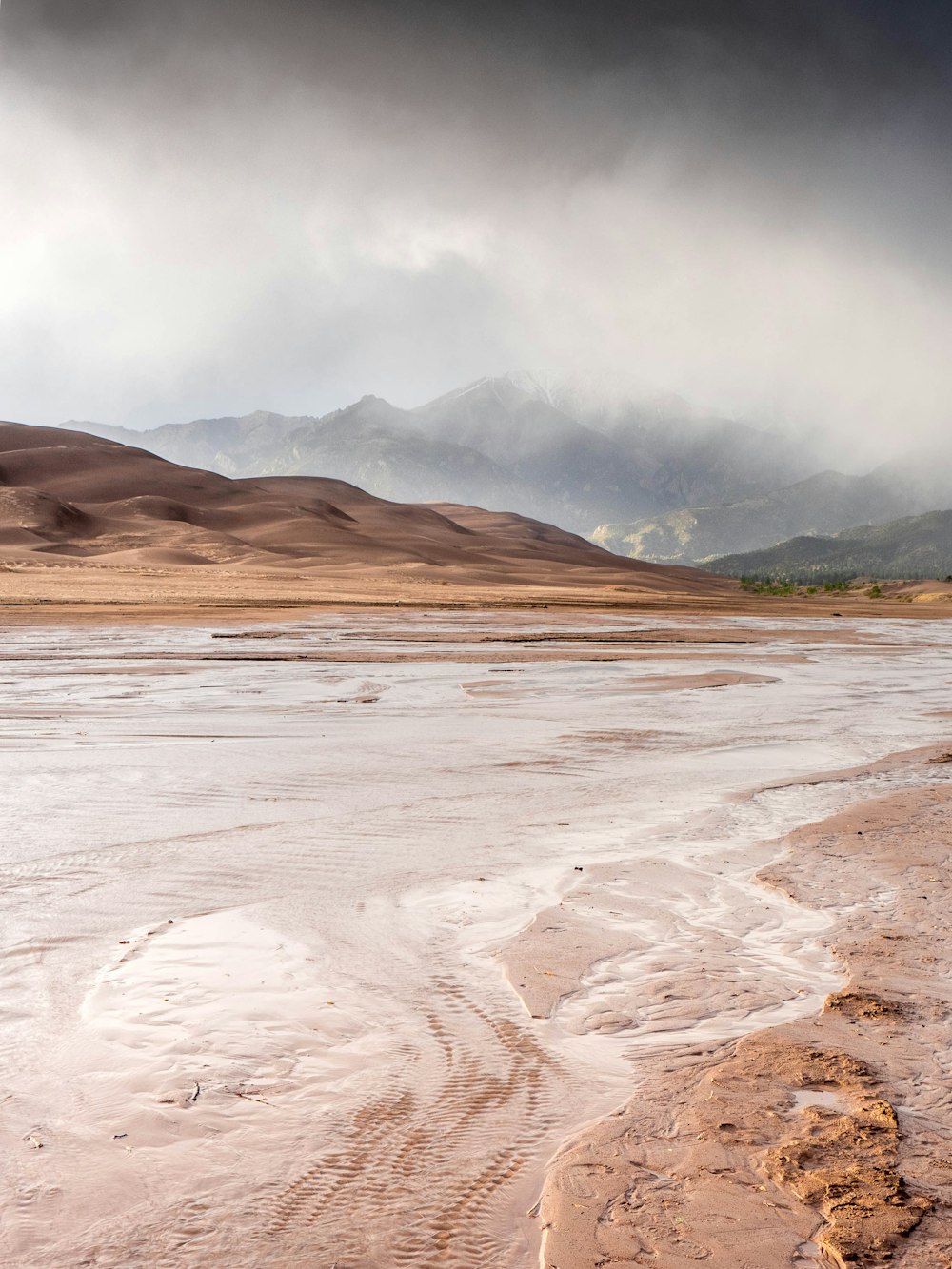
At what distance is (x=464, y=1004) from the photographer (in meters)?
5.47

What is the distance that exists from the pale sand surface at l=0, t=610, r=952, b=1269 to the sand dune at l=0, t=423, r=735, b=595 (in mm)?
62801

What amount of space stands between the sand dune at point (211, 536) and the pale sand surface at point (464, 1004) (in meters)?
62.8

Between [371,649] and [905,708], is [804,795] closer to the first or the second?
[905,708]

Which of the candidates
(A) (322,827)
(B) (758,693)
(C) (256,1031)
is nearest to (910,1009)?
(C) (256,1031)

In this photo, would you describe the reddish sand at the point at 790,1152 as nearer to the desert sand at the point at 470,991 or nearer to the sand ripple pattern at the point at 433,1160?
the desert sand at the point at 470,991

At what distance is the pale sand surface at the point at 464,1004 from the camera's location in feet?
12.0

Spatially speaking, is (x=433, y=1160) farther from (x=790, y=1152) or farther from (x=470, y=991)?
(x=470, y=991)

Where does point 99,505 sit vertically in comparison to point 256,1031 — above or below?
above

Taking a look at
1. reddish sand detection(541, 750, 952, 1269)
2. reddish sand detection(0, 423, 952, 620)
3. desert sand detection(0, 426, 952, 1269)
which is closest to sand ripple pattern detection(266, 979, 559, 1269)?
desert sand detection(0, 426, 952, 1269)

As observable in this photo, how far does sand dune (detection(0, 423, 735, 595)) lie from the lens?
90.0 m

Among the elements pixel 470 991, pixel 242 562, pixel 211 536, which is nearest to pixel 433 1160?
pixel 470 991

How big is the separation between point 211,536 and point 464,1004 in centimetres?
10945

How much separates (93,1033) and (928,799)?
9.12 metres

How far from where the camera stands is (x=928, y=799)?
10750 mm
